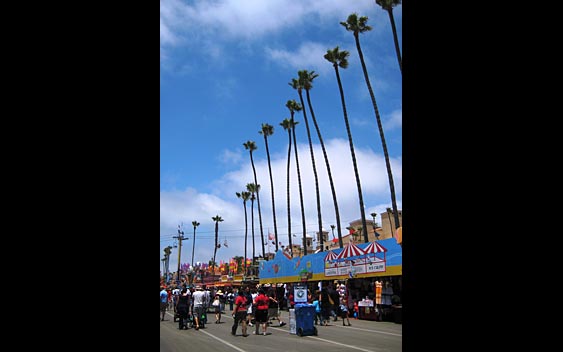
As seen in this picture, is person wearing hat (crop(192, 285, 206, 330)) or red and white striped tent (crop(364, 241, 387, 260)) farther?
red and white striped tent (crop(364, 241, 387, 260))

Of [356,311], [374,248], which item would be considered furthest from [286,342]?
[356,311]

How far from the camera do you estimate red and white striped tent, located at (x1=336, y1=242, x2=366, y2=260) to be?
22047 millimetres

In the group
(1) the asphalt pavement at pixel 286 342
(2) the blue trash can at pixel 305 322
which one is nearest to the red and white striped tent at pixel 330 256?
(1) the asphalt pavement at pixel 286 342

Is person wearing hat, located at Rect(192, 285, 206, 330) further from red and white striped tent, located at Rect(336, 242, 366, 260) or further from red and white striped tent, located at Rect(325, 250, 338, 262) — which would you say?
red and white striped tent, located at Rect(325, 250, 338, 262)

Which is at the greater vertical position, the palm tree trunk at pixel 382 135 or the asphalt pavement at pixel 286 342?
the palm tree trunk at pixel 382 135

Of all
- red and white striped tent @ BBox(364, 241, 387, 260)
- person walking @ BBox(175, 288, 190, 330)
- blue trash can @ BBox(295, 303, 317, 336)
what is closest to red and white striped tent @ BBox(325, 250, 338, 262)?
red and white striped tent @ BBox(364, 241, 387, 260)

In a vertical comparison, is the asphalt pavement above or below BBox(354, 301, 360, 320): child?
below

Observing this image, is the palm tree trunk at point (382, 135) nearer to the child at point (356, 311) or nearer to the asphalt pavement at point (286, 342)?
the child at point (356, 311)

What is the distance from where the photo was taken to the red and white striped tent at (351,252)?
72.3ft

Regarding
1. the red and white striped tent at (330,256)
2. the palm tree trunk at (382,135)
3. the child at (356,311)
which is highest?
the palm tree trunk at (382,135)

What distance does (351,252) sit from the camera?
22891 millimetres
